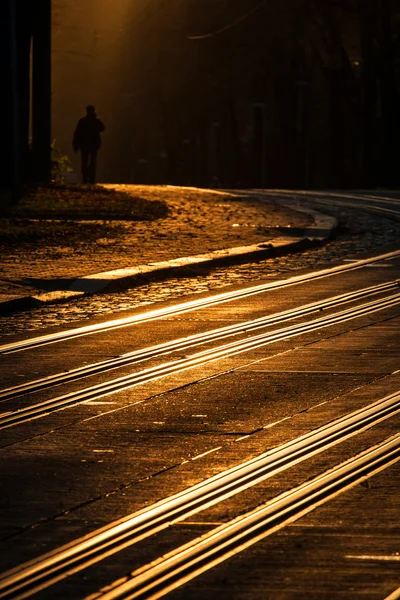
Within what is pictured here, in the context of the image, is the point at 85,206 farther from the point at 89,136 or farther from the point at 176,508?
the point at 176,508

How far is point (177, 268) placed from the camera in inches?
719

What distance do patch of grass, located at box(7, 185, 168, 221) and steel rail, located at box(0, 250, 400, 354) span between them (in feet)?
23.1

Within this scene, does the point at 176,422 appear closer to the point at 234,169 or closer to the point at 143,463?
the point at 143,463

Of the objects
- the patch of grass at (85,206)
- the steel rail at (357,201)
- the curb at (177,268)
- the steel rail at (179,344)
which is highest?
the steel rail at (179,344)

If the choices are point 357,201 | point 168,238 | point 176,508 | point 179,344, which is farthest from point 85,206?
point 176,508

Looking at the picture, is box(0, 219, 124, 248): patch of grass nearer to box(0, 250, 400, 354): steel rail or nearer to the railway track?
box(0, 250, 400, 354): steel rail

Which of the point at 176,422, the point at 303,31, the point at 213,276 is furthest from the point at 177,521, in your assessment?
the point at 303,31

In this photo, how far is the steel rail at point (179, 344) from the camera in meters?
10.1

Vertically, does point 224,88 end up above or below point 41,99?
below

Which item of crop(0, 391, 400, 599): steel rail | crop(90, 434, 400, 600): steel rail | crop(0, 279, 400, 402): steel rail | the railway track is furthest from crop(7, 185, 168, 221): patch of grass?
crop(90, 434, 400, 600): steel rail

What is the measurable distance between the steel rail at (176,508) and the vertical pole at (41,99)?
92.1ft

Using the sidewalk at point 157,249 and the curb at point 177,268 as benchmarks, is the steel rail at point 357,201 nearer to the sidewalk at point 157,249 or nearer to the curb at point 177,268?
the sidewalk at point 157,249

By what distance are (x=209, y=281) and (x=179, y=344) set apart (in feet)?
18.0

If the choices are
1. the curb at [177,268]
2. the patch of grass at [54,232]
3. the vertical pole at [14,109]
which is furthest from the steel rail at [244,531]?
the vertical pole at [14,109]
